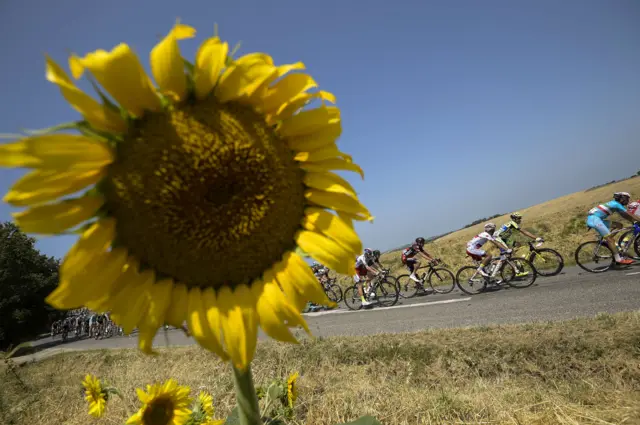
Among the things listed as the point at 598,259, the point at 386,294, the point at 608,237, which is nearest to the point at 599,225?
the point at 608,237

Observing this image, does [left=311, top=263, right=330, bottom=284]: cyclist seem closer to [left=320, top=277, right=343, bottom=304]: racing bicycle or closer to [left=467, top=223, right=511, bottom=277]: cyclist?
[left=320, top=277, right=343, bottom=304]: racing bicycle

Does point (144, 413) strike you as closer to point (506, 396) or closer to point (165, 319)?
point (165, 319)

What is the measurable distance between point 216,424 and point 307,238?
0.86 meters

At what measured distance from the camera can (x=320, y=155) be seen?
104cm

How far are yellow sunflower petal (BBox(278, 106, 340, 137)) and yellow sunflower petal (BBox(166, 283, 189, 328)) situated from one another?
517 mm

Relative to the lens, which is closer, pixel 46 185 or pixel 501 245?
pixel 46 185

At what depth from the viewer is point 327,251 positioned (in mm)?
1009

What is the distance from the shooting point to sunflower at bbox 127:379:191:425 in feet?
5.29

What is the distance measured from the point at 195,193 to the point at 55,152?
12.3 inches

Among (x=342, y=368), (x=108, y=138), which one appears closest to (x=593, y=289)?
(x=342, y=368)

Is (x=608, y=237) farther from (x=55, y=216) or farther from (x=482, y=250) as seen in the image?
(x=55, y=216)

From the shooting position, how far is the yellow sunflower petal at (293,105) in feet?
3.24

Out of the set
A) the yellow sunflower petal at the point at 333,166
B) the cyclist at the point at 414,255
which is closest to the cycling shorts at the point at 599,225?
the cyclist at the point at 414,255

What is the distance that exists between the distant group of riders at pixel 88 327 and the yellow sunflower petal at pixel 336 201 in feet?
79.6
